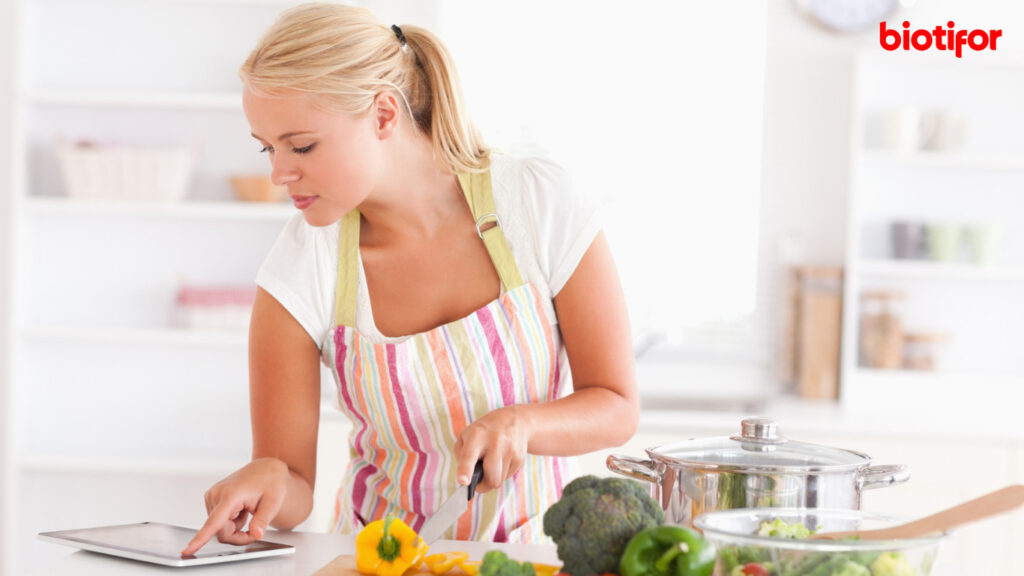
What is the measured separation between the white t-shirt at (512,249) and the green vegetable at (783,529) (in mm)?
622

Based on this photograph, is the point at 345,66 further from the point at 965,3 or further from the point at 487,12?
the point at 965,3

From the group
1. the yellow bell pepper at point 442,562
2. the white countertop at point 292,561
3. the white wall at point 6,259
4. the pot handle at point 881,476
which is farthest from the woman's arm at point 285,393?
the white wall at point 6,259

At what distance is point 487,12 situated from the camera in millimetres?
→ 3441

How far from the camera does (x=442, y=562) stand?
1144 millimetres

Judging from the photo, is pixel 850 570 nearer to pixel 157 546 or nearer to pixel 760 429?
pixel 760 429

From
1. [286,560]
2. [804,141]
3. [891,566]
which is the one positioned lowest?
[286,560]

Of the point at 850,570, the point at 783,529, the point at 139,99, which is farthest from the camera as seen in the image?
the point at 139,99

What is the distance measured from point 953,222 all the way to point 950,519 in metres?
2.65

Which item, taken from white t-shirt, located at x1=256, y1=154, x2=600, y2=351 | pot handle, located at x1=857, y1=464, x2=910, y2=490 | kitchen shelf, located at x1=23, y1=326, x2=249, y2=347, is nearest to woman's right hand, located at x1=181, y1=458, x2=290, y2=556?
white t-shirt, located at x1=256, y1=154, x2=600, y2=351

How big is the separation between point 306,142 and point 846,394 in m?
2.24

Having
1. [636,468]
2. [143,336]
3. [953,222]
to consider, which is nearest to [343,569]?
[636,468]

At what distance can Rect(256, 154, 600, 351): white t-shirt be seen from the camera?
1.51 m

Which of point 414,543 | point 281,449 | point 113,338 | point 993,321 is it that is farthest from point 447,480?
point 993,321

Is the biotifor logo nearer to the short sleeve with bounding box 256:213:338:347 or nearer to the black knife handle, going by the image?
the short sleeve with bounding box 256:213:338:347
